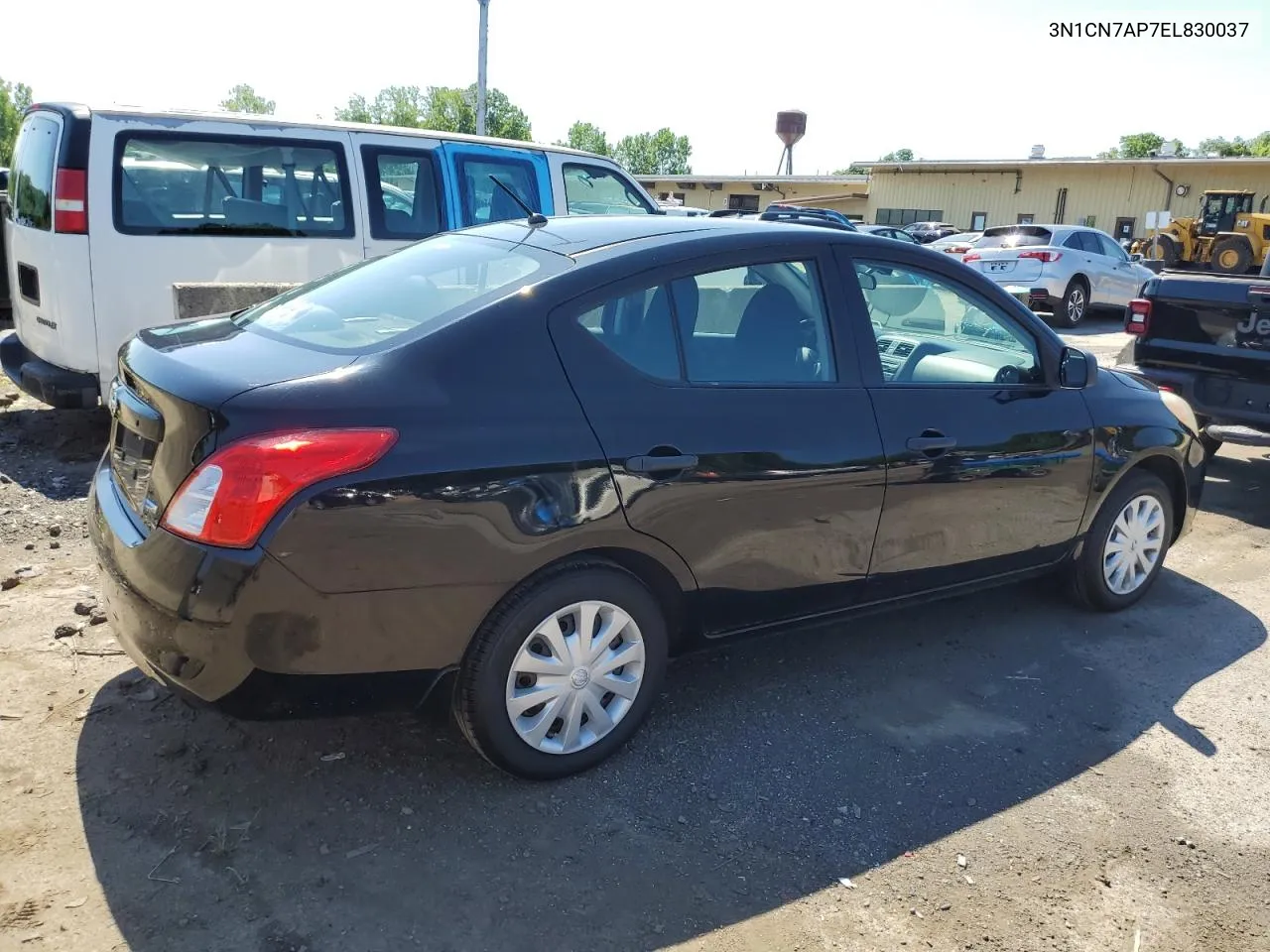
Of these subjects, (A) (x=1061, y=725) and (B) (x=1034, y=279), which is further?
(B) (x=1034, y=279)

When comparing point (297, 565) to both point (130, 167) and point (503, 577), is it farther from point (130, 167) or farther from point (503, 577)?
point (130, 167)

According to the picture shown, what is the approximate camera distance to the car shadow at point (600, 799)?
2.55 m

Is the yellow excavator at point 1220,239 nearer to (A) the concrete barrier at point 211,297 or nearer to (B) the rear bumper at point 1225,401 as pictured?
(B) the rear bumper at point 1225,401

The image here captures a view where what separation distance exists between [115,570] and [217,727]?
753 millimetres

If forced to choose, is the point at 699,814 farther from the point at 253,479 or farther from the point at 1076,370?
the point at 1076,370

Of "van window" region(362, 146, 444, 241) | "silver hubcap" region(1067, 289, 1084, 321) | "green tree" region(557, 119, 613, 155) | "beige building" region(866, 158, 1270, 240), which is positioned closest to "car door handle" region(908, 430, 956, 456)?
"van window" region(362, 146, 444, 241)

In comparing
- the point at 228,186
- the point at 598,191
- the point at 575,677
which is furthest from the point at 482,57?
the point at 575,677

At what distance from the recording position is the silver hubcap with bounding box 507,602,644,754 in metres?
2.93

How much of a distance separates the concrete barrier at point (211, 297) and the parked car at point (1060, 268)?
12.7m

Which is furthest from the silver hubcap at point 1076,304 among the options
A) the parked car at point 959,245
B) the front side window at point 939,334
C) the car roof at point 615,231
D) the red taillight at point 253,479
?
the red taillight at point 253,479

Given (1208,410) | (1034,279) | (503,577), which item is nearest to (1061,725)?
(503,577)

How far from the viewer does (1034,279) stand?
1592 cm

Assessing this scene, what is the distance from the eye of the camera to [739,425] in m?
3.19

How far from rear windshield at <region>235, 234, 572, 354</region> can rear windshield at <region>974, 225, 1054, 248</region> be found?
15034 millimetres
